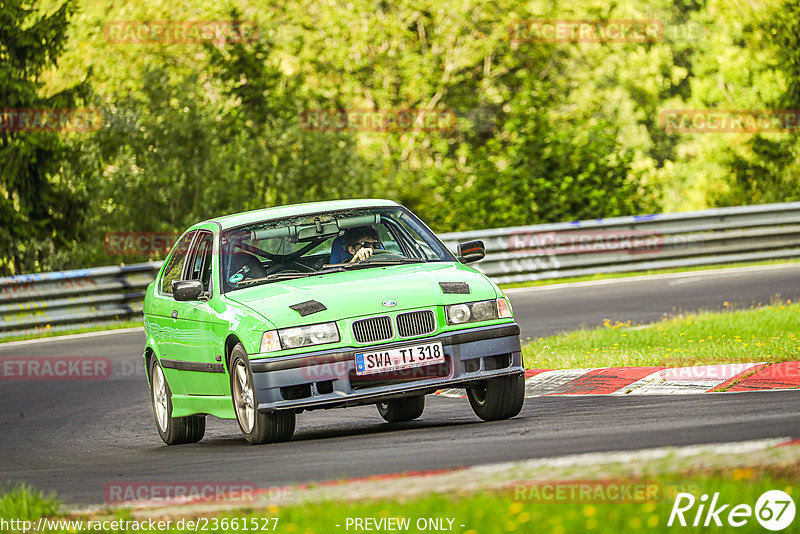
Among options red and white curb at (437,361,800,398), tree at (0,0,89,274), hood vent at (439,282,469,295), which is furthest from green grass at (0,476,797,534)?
tree at (0,0,89,274)

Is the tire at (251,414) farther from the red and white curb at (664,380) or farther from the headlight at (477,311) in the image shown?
the red and white curb at (664,380)

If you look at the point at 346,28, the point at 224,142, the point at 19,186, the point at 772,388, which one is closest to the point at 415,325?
the point at 772,388

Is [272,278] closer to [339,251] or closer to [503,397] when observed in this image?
[339,251]

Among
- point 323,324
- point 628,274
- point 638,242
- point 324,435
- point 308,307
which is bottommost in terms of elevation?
point 628,274

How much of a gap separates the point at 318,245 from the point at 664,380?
9.75 ft

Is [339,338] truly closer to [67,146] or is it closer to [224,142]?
[67,146]

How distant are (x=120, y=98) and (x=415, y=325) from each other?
2022cm

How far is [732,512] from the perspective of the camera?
472cm

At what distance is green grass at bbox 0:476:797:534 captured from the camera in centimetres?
470

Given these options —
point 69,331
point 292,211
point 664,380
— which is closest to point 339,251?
point 292,211

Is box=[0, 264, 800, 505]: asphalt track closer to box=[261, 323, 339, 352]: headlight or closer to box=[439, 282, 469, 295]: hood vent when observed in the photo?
Result: box=[261, 323, 339, 352]: headlight

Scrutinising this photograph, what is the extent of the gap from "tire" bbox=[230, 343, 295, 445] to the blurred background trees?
1682 centimetres

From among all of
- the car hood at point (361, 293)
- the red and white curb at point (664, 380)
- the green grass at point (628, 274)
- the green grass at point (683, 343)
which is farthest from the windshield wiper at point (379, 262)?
the green grass at point (628, 274)

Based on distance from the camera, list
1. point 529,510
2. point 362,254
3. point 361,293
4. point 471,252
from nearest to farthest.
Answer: point 529,510, point 361,293, point 362,254, point 471,252
